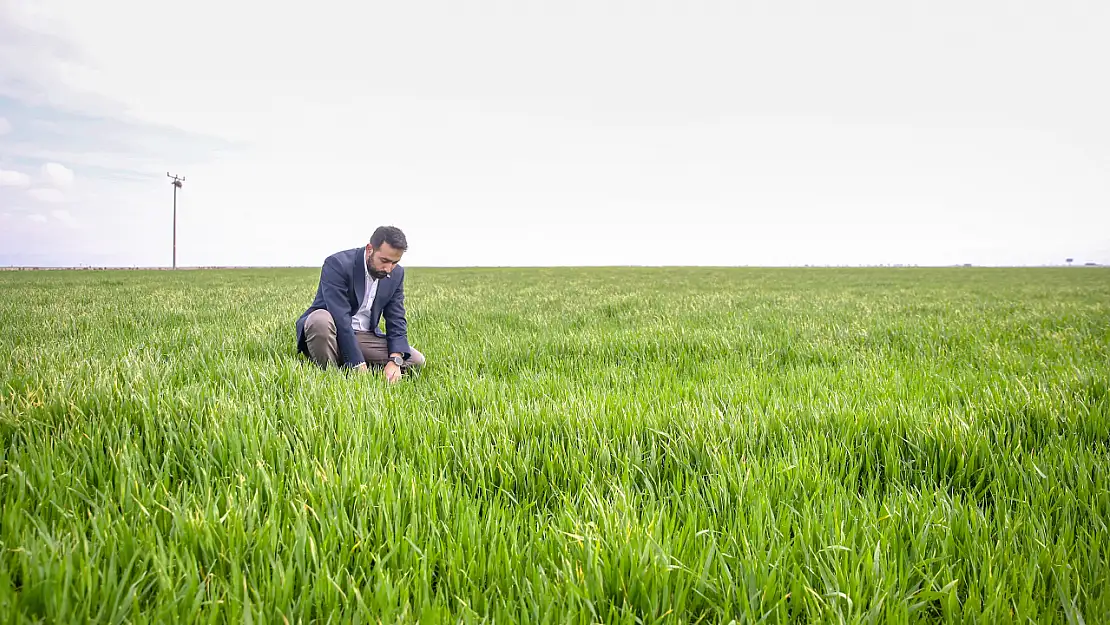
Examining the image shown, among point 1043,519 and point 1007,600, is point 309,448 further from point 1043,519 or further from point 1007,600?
point 1043,519

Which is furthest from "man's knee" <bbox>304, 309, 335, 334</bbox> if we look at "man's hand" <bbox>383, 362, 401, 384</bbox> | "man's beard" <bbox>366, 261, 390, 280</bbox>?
"man's hand" <bbox>383, 362, 401, 384</bbox>

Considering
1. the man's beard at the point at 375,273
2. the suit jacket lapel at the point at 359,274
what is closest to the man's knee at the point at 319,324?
the suit jacket lapel at the point at 359,274

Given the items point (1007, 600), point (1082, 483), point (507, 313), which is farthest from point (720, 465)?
point (507, 313)

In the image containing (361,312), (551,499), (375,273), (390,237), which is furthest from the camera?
(361,312)

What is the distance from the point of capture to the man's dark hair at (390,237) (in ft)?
16.2

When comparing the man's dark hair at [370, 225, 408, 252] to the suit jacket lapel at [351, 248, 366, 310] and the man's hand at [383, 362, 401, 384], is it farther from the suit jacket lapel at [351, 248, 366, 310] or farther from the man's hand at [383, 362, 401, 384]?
the man's hand at [383, 362, 401, 384]

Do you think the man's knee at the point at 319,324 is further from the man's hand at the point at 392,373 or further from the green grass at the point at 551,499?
the green grass at the point at 551,499

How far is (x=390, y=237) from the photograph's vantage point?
496 centimetres

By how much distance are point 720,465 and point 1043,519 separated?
1.20 m

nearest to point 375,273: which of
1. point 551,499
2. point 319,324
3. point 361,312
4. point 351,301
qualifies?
point 351,301

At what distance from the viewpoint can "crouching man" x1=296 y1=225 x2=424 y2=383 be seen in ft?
16.3

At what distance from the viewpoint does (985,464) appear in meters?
2.40

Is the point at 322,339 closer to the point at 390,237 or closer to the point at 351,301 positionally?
the point at 351,301

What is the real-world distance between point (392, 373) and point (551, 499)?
2.90 m
